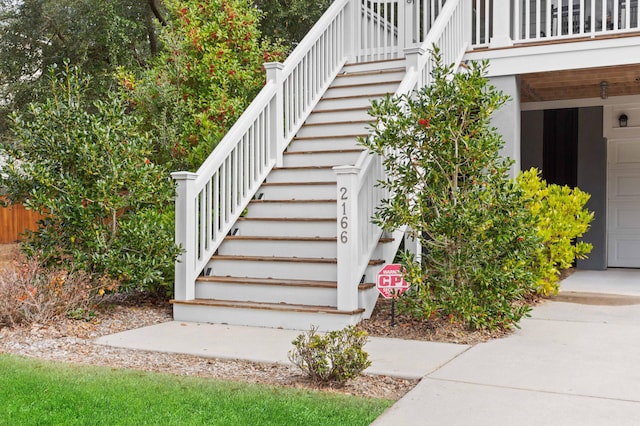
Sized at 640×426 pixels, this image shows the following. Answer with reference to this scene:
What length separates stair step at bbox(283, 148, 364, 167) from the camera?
7.29 metres

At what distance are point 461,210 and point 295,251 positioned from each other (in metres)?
1.84

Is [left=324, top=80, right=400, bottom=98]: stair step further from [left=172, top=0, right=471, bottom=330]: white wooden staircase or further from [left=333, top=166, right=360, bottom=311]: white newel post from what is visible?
[left=333, top=166, right=360, bottom=311]: white newel post

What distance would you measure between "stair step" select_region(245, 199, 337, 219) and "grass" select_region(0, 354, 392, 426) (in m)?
2.93

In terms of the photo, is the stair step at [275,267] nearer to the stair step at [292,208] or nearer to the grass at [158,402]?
the stair step at [292,208]

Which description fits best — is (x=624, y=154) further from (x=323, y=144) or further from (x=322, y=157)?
(x=322, y=157)

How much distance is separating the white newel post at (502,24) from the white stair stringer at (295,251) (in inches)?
59.7

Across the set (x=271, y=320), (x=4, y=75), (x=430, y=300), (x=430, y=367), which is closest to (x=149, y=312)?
(x=271, y=320)

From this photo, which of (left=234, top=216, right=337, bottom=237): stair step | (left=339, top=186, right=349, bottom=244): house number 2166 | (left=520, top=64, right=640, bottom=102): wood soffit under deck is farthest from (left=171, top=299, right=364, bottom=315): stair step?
(left=520, top=64, right=640, bottom=102): wood soffit under deck

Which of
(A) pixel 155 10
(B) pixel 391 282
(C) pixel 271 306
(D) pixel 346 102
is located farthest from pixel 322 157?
(A) pixel 155 10

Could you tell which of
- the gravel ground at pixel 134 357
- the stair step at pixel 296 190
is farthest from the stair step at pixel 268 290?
the stair step at pixel 296 190

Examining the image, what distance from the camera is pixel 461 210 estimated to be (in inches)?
204

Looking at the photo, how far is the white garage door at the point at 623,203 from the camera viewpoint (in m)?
9.88

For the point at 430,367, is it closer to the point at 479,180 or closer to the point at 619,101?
the point at 479,180

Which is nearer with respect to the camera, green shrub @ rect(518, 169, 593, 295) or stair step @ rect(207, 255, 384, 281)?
stair step @ rect(207, 255, 384, 281)
